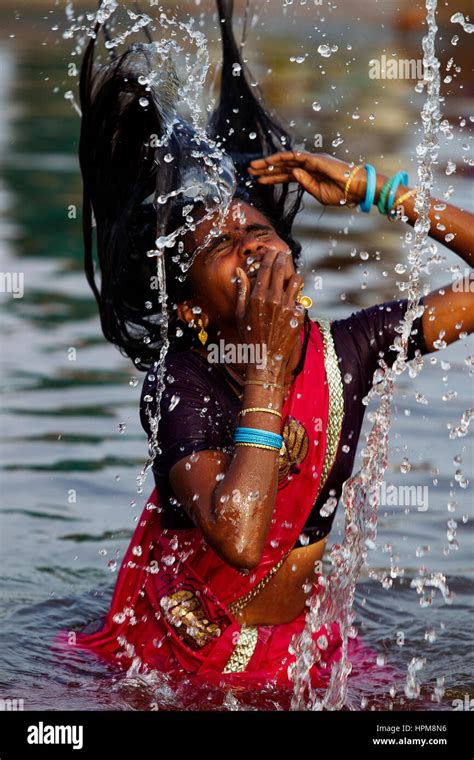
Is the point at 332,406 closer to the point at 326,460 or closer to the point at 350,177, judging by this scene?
the point at 326,460

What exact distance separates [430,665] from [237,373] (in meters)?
1.23

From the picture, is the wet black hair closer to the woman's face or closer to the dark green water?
the woman's face

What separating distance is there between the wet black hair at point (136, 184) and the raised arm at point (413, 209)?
0.13 meters

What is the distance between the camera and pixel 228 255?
11.8ft

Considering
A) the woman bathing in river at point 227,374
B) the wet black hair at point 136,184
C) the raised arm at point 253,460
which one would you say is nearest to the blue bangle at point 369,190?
the woman bathing in river at point 227,374

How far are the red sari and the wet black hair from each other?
0.39 meters

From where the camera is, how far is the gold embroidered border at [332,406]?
3.89 m

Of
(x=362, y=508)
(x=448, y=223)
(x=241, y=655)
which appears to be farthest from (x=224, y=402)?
(x=448, y=223)

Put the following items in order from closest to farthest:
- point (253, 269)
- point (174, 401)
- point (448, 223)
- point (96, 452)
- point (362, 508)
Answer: point (253, 269) → point (174, 401) → point (448, 223) → point (362, 508) → point (96, 452)

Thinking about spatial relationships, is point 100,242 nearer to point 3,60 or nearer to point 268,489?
point 268,489

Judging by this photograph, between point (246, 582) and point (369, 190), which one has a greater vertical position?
point (369, 190)

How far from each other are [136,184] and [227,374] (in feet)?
2.12

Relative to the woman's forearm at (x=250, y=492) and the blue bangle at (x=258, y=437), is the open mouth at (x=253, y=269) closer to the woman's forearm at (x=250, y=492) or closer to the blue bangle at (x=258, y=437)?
the woman's forearm at (x=250, y=492)

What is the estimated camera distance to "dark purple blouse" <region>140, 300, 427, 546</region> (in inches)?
144
